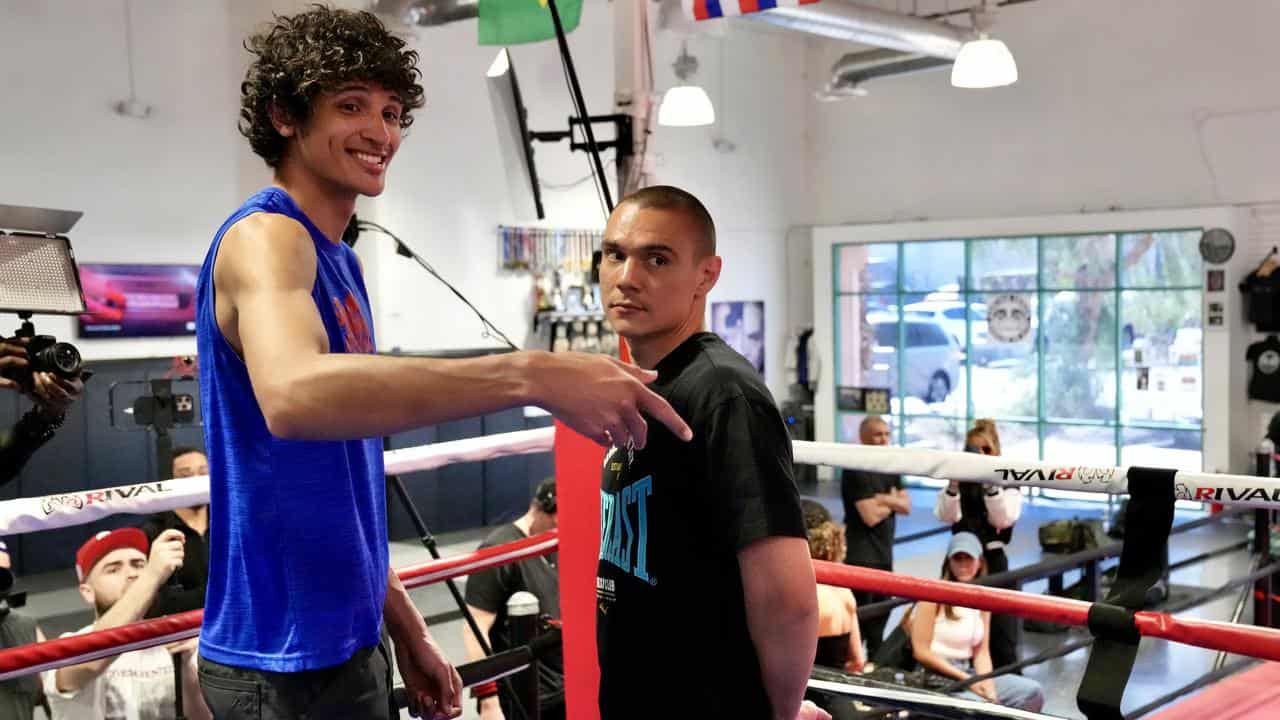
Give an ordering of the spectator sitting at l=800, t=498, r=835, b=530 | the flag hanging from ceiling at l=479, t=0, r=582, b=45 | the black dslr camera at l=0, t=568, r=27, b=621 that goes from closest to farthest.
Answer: the black dslr camera at l=0, t=568, r=27, b=621 → the spectator sitting at l=800, t=498, r=835, b=530 → the flag hanging from ceiling at l=479, t=0, r=582, b=45

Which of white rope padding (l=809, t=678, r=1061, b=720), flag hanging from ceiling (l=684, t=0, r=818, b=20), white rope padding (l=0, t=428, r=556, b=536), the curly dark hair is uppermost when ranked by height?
flag hanging from ceiling (l=684, t=0, r=818, b=20)

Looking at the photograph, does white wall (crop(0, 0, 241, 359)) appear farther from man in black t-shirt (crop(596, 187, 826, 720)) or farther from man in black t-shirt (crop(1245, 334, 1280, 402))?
man in black t-shirt (crop(1245, 334, 1280, 402))

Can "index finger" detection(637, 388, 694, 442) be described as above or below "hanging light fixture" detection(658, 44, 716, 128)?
below

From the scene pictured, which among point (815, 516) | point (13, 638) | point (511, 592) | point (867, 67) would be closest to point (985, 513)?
point (815, 516)

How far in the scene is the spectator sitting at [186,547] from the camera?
3.08m

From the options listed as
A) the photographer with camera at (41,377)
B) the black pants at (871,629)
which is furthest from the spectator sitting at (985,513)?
the photographer with camera at (41,377)

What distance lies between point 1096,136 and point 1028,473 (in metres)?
10.6

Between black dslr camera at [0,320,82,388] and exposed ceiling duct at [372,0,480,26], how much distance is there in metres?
6.87

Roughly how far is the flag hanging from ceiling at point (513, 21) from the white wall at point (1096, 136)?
330 inches

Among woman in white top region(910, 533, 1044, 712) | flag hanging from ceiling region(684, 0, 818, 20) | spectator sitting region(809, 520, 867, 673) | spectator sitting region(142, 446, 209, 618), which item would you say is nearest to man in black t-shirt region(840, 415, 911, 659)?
woman in white top region(910, 533, 1044, 712)

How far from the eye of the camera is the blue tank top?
116cm

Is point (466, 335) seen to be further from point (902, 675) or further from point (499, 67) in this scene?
point (902, 675)

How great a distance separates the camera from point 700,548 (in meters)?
1.48

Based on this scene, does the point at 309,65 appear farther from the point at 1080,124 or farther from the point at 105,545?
the point at 1080,124
